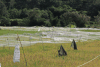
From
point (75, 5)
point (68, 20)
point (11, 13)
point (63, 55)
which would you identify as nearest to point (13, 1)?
point (11, 13)

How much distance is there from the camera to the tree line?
62.0 metres

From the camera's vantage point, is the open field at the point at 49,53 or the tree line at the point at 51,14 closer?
the open field at the point at 49,53

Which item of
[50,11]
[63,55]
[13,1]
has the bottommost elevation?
[63,55]

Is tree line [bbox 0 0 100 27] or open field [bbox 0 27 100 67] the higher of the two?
tree line [bbox 0 0 100 27]

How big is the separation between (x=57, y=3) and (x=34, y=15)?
26.0 m

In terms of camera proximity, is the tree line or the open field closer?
the open field

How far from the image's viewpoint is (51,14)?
72188 millimetres

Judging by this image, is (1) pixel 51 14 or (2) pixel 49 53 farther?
(1) pixel 51 14

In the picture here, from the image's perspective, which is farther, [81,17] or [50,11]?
[50,11]

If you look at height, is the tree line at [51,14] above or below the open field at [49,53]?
above

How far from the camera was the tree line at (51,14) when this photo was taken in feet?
203

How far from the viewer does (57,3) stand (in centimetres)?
8650

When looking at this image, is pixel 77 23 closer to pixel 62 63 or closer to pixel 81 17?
pixel 81 17

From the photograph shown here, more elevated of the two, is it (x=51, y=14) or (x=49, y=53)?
(x=51, y=14)
